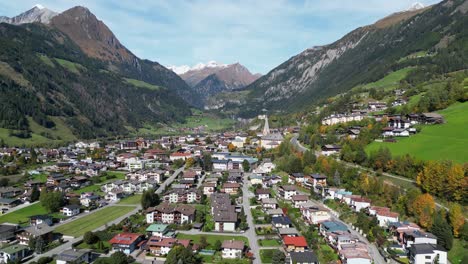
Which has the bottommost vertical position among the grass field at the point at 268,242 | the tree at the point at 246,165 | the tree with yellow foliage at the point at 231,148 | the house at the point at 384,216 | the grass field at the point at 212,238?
the grass field at the point at 268,242

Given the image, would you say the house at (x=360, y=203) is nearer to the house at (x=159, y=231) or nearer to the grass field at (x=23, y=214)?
the house at (x=159, y=231)

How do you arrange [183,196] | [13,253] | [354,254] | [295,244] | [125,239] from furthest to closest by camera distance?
[183,196], [125,239], [295,244], [13,253], [354,254]

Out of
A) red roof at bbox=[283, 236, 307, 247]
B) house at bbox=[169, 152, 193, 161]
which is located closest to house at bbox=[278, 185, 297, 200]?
red roof at bbox=[283, 236, 307, 247]

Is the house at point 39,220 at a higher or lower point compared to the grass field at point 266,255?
higher

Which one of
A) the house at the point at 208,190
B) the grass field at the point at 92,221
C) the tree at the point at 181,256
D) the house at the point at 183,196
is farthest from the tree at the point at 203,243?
the house at the point at 208,190

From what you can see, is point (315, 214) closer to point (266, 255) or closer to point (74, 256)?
point (266, 255)

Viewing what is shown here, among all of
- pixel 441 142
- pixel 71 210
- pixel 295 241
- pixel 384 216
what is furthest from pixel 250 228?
pixel 441 142
